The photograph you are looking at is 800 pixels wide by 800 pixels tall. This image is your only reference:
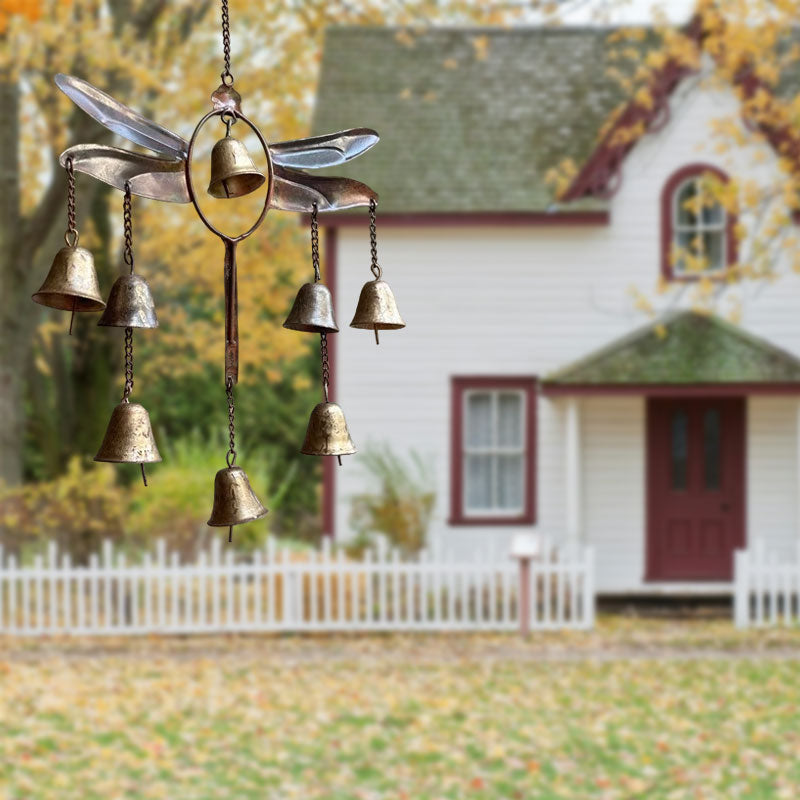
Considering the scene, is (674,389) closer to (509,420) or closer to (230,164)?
(509,420)

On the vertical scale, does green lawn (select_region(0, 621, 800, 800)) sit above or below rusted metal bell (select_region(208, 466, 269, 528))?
below

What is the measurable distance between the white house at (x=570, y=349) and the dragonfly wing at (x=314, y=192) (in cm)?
1183

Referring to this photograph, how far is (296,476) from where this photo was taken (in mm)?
27203

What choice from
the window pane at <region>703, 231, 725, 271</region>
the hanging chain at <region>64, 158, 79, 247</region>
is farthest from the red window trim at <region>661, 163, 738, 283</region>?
the hanging chain at <region>64, 158, 79, 247</region>

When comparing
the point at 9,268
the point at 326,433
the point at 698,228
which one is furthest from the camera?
the point at 698,228

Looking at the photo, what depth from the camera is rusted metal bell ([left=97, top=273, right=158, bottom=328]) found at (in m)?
3.24

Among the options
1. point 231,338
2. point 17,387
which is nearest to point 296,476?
point 17,387

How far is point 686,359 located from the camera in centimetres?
1520

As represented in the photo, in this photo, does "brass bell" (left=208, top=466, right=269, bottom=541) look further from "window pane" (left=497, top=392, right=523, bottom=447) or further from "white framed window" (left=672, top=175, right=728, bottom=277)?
A: "white framed window" (left=672, top=175, right=728, bottom=277)

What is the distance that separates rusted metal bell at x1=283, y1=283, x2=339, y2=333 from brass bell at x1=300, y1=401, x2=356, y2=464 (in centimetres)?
24

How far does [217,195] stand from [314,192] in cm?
27

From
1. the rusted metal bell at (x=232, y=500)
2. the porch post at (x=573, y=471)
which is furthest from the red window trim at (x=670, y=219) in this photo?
the rusted metal bell at (x=232, y=500)

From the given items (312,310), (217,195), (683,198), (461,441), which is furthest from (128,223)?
(683,198)

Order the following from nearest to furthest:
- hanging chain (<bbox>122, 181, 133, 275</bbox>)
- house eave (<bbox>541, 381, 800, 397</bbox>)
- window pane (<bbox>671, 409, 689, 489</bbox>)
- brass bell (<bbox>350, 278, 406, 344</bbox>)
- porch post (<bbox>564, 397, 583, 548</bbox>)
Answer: hanging chain (<bbox>122, 181, 133, 275</bbox>)
brass bell (<bbox>350, 278, 406, 344</bbox>)
house eave (<bbox>541, 381, 800, 397</bbox>)
porch post (<bbox>564, 397, 583, 548</bbox>)
window pane (<bbox>671, 409, 689, 489</bbox>)
